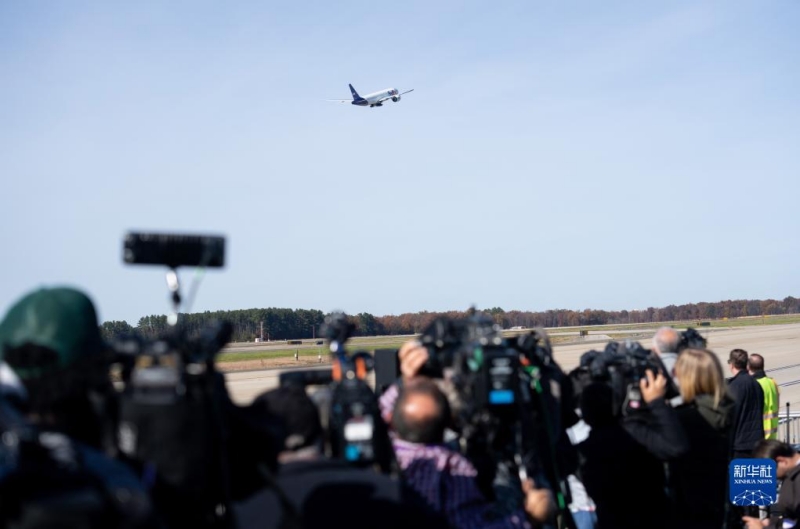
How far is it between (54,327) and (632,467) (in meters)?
3.87

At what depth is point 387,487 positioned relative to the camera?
113 inches

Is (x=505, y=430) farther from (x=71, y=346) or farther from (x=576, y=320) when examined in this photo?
(x=576, y=320)

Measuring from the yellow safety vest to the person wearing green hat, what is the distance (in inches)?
374

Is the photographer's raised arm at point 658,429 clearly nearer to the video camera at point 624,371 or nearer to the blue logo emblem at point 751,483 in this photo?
the video camera at point 624,371

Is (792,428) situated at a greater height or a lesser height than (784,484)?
lesser

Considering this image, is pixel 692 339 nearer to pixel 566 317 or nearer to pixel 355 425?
pixel 355 425

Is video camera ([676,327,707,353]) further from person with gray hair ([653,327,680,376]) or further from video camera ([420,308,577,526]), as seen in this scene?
video camera ([420,308,577,526])

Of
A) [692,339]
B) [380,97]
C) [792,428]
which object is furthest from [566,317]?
[692,339]

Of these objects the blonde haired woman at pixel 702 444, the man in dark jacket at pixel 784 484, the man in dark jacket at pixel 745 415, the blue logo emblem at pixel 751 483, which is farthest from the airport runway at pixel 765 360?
the blonde haired woman at pixel 702 444

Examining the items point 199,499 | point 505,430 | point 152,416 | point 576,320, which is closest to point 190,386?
point 152,416

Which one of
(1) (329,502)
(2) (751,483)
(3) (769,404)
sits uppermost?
(1) (329,502)

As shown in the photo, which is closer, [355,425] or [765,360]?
[355,425]

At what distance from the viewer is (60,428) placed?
2.34 m

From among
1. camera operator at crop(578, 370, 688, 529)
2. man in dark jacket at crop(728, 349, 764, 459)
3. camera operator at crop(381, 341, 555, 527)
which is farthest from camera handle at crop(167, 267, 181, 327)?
man in dark jacket at crop(728, 349, 764, 459)
